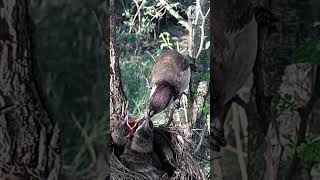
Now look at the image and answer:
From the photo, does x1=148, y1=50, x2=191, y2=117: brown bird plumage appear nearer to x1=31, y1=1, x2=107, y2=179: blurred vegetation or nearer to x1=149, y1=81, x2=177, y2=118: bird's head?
x1=149, y1=81, x2=177, y2=118: bird's head

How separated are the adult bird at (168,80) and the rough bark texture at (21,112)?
0.36 meters

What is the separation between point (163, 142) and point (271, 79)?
0.37 meters

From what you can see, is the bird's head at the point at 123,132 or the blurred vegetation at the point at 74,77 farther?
the bird's head at the point at 123,132

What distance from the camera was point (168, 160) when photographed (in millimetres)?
1229

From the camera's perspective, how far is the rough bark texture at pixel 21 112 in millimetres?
848

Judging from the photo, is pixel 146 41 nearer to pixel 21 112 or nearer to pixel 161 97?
pixel 161 97

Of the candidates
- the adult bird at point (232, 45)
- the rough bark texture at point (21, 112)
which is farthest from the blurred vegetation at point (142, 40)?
the rough bark texture at point (21, 112)

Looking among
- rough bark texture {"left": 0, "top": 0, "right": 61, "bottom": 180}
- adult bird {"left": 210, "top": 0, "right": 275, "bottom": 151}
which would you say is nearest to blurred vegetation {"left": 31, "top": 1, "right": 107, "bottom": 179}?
rough bark texture {"left": 0, "top": 0, "right": 61, "bottom": 180}

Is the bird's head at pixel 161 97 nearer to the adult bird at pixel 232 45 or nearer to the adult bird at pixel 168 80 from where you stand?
the adult bird at pixel 168 80

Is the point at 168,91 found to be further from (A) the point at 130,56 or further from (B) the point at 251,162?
(B) the point at 251,162

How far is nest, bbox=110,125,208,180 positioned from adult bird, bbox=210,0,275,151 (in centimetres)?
24

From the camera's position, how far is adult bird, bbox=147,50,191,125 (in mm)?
1208

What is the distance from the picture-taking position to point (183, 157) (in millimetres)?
1218

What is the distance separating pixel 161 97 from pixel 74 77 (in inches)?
→ 14.1
